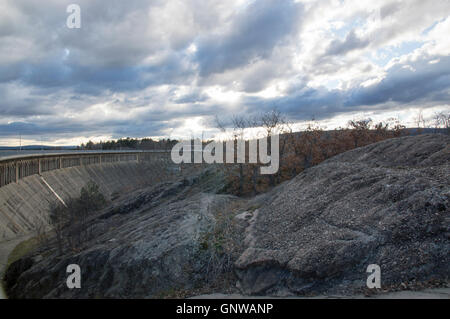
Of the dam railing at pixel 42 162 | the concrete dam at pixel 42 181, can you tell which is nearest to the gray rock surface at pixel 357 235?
the concrete dam at pixel 42 181

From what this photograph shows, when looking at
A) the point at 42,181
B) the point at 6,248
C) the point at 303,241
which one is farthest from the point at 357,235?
the point at 42,181

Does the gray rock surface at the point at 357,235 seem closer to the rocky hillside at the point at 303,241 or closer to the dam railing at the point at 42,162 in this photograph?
the rocky hillside at the point at 303,241

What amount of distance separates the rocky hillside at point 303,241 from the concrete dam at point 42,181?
14.0 m

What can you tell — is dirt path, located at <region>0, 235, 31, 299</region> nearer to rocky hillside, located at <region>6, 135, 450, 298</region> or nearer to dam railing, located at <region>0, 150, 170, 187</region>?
rocky hillside, located at <region>6, 135, 450, 298</region>

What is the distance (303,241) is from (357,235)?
1469 mm

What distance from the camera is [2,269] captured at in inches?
696

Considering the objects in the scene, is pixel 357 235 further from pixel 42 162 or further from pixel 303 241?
pixel 42 162

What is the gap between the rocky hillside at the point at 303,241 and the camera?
6.82 metres

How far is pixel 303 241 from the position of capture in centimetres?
843

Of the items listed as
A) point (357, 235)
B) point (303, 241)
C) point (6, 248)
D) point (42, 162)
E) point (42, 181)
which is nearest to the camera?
point (357, 235)

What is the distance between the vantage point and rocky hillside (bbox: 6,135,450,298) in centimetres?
682

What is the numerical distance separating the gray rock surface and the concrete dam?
2026 cm

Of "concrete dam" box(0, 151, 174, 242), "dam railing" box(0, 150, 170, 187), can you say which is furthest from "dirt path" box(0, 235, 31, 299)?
"dam railing" box(0, 150, 170, 187)

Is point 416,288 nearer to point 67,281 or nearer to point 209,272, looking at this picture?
point 209,272
